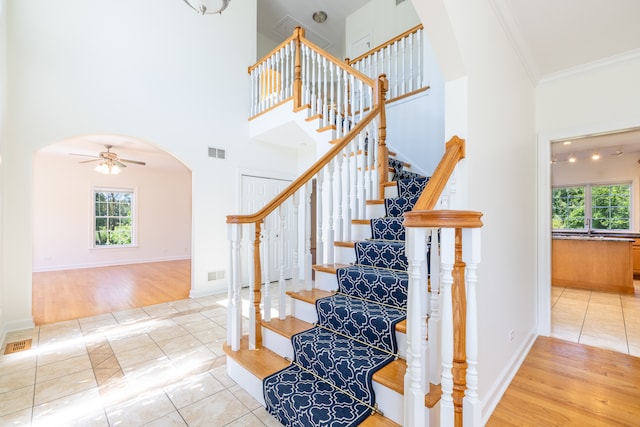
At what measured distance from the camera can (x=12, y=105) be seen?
2.93m

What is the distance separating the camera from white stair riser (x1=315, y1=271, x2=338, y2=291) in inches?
89.7

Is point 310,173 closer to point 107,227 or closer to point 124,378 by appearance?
point 124,378

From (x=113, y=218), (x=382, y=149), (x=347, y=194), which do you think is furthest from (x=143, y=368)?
(x=113, y=218)

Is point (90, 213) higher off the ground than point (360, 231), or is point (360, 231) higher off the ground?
point (90, 213)

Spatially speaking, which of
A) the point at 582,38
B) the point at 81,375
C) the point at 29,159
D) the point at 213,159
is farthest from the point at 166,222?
the point at 582,38

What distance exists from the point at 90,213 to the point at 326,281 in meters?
7.18

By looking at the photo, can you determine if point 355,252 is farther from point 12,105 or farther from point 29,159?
point 12,105

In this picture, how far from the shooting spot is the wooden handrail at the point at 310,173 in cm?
204

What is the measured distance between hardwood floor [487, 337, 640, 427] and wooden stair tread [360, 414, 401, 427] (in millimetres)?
704

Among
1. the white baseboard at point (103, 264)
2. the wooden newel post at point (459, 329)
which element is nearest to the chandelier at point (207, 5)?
the wooden newel post at point (459, 329)

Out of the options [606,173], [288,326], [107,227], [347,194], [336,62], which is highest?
[336,62]

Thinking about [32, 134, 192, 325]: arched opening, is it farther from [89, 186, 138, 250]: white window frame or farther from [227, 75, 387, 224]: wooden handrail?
[227, 75, 387, 224]: wooden handrail

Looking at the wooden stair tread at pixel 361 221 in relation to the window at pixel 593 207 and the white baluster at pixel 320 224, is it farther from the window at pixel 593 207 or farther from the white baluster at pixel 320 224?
the window at pixel 593 207

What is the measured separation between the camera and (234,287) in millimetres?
2111
